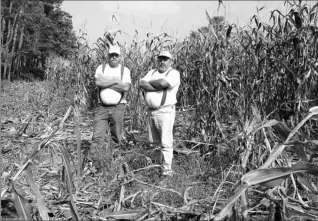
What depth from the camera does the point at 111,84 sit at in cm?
527

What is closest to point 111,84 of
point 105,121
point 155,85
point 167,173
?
point 105,121

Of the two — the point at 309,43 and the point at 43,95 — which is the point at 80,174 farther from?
the point at 43,95

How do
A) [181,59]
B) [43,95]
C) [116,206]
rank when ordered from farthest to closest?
[43,95] → [181,59] → [116,206]

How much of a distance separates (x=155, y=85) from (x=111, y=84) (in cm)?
86

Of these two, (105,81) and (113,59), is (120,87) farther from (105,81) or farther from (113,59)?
(113,59)

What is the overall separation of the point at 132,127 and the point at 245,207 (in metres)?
4.05

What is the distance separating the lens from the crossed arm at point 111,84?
526 cm

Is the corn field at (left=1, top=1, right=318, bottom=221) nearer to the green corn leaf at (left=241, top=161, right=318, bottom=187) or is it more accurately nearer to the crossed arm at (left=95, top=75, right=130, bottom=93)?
the green corn leaf at (left=241, top=161, right=318, bottom=187)

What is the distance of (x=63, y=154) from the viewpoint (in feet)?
9.91

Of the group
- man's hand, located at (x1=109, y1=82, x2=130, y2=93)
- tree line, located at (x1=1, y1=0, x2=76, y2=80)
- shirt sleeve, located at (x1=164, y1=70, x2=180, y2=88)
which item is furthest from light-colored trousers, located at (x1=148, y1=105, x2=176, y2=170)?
tree line, located at (x1=1, y1=0, x2=76, y2=80)

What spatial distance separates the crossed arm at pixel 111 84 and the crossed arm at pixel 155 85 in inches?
25.1

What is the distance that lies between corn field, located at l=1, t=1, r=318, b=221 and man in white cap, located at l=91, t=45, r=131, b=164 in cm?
32

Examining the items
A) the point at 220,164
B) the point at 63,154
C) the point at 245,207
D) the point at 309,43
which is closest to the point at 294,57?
the point at 309,43

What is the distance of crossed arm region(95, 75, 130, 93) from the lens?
5.26 meters
